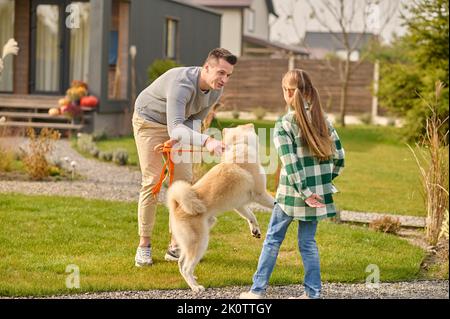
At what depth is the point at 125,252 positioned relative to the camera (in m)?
6.61

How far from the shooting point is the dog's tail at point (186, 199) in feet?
17.3

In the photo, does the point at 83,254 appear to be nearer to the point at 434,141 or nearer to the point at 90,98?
the point at 434,141

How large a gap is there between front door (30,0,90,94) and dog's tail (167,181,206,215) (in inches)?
529

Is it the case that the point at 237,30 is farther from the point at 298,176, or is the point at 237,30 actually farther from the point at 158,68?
the point at 298,176

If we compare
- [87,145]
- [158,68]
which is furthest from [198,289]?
[158,68]

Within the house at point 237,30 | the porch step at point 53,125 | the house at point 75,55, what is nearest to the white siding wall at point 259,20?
the house at point 237,30

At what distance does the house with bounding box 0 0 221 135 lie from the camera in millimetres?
16953

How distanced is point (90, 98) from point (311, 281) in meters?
12.3

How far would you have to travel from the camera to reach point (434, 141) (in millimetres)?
7145

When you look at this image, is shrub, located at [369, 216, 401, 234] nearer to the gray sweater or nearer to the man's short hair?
the gray sweater

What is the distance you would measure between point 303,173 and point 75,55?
47.2 feet

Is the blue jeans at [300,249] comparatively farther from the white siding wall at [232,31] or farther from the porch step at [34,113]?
the white siding wall at [232,31]

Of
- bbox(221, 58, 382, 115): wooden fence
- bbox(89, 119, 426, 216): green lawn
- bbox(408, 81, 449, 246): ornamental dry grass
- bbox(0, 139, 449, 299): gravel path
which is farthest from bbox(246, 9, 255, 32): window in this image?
bbox(408, 81, 449, 246): ornamental dry grass

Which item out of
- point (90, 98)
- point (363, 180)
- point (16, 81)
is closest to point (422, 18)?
point (363, 180)
